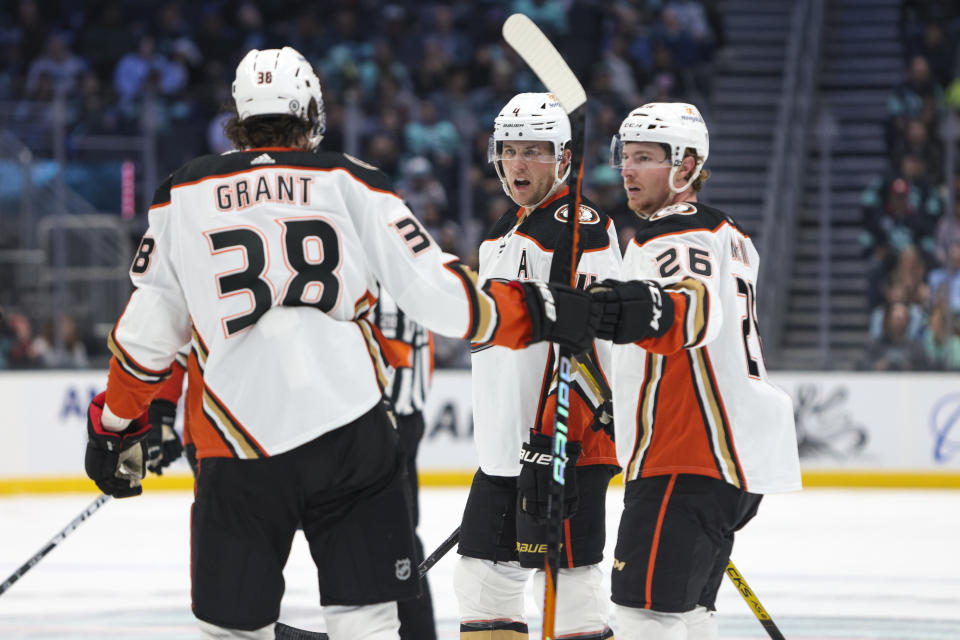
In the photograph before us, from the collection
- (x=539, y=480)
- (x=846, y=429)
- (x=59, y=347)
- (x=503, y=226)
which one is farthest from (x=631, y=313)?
(x=59, y=347)

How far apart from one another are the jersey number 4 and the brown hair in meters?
0.20

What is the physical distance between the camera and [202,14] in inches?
457

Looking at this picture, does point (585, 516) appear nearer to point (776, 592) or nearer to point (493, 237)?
point (493, 237)

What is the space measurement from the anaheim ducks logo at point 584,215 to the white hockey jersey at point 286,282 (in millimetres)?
794

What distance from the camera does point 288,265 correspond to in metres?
2.26

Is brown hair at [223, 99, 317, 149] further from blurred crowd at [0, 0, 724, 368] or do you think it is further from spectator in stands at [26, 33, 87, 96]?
spectator in stands at [26, 33, 87, 96]

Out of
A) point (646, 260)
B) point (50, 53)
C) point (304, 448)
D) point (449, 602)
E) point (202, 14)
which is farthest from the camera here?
point (202, 14)

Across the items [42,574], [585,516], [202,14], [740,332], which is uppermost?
[202,14]

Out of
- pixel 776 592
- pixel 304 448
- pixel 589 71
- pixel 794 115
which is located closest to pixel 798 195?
pixel 794 115

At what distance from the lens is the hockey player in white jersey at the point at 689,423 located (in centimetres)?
260

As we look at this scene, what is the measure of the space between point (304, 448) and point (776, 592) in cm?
327

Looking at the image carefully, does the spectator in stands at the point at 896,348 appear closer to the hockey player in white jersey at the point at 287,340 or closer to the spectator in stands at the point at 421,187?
the spectator in stands at the point at 421,187

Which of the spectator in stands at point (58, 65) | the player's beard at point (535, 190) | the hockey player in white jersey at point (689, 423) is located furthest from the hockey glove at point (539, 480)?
the spectator in stands at point (58, 65)

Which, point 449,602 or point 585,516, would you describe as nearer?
point 585,516
